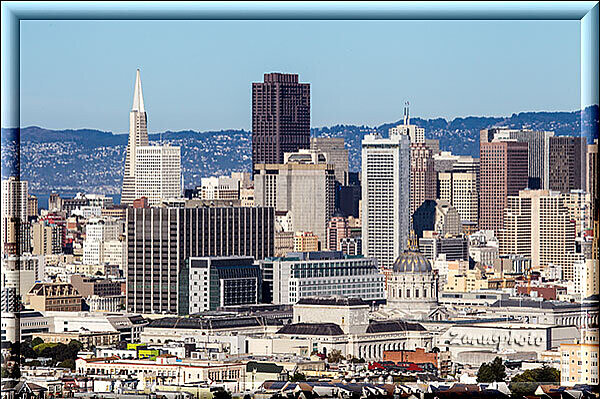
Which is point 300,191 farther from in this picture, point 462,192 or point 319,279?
point 319,279

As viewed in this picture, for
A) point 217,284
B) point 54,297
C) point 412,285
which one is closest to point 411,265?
point 412,285

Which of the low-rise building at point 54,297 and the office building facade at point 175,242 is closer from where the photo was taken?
the low-rise building at point 54,297

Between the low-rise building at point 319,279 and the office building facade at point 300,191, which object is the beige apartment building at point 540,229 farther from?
the office building facade at point 300,191

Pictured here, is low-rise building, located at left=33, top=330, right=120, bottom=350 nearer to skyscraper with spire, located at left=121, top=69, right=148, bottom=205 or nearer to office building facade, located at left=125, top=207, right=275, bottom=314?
skyscraper with spire, located at left=121, top=69, right=148, bottom=205

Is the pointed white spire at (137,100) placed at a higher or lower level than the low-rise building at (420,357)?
higher

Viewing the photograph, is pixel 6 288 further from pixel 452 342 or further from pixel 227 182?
pixel 227 182

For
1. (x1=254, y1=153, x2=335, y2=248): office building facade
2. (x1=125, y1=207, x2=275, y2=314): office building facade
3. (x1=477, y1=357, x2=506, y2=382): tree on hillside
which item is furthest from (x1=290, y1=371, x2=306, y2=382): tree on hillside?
(x1=254, y1=153, x2=335, y2=248): office building facade

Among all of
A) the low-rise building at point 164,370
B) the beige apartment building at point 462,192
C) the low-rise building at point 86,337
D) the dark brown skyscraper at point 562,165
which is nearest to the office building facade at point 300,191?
the beige apartment building at point 462,192
